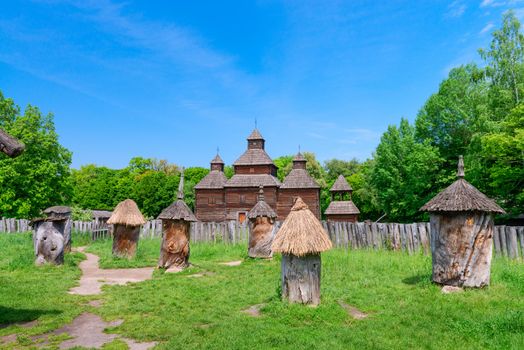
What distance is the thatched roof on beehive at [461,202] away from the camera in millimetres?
8891

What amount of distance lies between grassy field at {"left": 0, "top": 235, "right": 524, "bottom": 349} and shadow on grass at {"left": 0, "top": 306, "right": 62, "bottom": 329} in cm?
2

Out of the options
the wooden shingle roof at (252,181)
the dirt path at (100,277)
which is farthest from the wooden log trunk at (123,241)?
the wooden shingle roof at (252,181)

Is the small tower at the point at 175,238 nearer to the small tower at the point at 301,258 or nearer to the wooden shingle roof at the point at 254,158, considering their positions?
the small tower at the point at 301,258

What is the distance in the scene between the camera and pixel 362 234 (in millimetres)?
17531

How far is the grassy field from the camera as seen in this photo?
19.7ft

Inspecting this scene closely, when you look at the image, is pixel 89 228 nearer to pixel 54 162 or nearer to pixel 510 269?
pixel 54 162

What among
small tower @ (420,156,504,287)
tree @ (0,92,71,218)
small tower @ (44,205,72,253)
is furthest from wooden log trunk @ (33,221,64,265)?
tree @ (0,92,71,218)

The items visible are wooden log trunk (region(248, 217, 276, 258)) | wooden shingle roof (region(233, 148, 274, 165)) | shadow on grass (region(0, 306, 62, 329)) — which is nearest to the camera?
shadow on grass (region(0, 306, 62, 329))

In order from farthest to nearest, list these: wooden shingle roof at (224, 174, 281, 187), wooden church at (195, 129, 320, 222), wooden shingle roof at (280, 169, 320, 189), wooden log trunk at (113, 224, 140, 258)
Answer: wooden shingle roof at (280, 169, 320, 189) < wooden church at (195, 129, 320, 222) < wooden shingle roof at (224, 174, 281, 187) < wooden log trunk at (113, 224, 140, 258)

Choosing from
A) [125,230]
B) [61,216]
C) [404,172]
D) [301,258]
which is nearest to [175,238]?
[125,230]

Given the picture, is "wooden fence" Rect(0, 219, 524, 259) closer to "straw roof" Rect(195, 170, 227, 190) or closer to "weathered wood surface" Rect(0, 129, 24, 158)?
"straw roof" Rect(195, 170, 227, 190)

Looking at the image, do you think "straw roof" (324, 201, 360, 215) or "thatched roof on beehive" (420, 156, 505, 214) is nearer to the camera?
"thatched roof on beehive" (420, 156, 505, 214)

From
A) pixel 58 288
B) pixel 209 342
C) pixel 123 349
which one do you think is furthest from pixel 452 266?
pixel 58 288

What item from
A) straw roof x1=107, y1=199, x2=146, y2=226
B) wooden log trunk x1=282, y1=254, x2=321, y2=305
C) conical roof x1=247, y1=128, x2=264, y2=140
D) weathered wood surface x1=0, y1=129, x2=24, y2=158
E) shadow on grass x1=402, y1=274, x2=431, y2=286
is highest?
conical roof x1=247, y1=128, x2=264, y2=140
